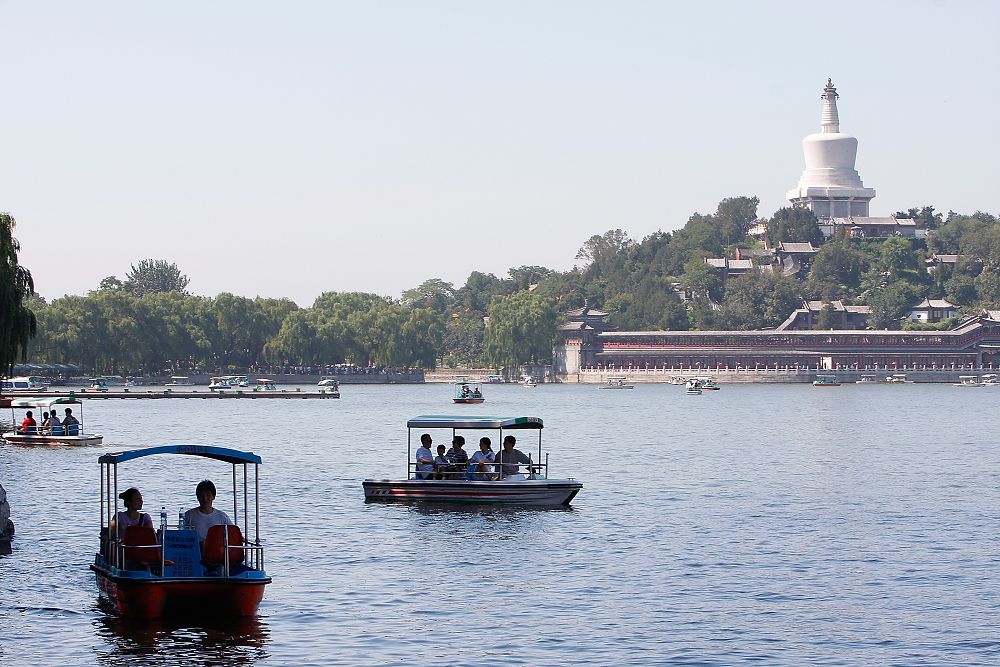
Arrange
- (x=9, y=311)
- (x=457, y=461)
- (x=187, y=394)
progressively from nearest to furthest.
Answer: (x=457, y=461)
(x=9, y=311)
(x=187, y=394)

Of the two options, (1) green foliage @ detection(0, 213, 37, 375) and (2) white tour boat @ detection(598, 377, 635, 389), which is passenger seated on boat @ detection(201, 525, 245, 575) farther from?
(2) white tour boat @ detection(598, 377, 635, 389)

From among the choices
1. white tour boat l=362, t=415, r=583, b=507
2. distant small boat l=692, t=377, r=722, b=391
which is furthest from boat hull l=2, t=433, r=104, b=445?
distant small boat l=692, t=377, r=722, b=391

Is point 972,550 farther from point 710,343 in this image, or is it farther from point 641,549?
point 710,343

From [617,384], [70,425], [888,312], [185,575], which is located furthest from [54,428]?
[888,312]

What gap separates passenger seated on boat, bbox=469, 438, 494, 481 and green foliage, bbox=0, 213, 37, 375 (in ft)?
63.7

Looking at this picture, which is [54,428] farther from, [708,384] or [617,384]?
[617,384]

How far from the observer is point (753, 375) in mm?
179500

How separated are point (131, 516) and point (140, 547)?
753 millimetres

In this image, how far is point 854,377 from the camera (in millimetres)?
178875

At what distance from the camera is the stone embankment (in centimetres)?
17912

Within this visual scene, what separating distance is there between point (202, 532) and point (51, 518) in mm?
13726

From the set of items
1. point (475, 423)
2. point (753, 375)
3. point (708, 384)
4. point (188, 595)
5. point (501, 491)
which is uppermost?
point (753, 375)

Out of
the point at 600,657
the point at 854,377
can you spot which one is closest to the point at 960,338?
the point at 854,377

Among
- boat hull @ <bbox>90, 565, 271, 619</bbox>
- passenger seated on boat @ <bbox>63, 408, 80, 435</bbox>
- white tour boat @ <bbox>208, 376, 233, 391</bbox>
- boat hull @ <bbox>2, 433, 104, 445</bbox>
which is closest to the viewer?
boat hull @ <bbox>90, 565, 271, 619</bbox>
